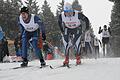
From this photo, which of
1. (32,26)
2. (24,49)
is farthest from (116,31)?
(32,26)

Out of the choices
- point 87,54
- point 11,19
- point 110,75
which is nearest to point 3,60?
point 87,54

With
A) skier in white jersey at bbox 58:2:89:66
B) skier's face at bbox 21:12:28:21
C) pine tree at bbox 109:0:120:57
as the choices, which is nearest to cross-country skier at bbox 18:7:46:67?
skier's face at bbox 21:12:28:21

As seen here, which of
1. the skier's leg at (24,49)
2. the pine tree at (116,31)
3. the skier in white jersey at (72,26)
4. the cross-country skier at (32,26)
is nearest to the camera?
the cross-country skier at (32,26)

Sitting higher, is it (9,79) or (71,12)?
(71,12)

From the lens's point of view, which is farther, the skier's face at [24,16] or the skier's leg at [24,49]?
the skier's leg at [24,49]

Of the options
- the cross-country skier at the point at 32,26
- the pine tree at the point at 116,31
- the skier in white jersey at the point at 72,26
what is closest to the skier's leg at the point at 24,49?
the cross-country skier at the point at 32,26

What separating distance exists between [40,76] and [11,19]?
44665 millimetres

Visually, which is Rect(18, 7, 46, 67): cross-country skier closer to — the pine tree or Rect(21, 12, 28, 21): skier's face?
Rect(21, 12, 28, 21): skier's face

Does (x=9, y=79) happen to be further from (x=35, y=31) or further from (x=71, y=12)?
(x=71, y=12)

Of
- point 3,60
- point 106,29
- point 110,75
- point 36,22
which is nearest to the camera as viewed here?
point 110,75

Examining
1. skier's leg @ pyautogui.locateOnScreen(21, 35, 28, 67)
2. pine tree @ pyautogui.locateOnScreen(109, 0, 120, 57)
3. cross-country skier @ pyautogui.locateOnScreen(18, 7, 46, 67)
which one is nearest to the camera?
cross-country skier @ pyautogui.locateOnScreen(18, 7, 46, 67)

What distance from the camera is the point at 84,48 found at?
25844 millimetres

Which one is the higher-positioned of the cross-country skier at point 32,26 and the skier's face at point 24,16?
the skier's face at point 24,16

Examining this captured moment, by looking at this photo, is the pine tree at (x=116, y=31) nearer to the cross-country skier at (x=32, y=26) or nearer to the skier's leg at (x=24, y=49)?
the skier's leg at (x=24, y=49)
